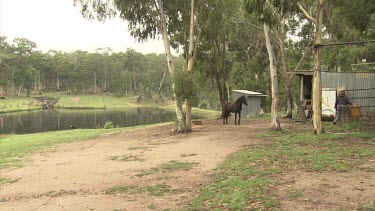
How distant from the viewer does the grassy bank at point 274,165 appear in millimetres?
6426

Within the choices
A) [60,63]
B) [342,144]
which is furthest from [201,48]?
[60,63]

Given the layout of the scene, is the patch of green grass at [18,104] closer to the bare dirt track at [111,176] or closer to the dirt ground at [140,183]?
the bare dirt track at [111,176]

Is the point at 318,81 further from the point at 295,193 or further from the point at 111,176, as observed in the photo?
the point at 111,176

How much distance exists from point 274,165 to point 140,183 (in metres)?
3.39

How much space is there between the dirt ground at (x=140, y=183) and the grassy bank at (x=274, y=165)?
293 mm

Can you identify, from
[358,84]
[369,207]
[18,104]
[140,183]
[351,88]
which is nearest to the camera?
[369,207]

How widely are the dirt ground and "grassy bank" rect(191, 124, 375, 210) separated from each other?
293 millimetres

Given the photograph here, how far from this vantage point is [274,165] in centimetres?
917

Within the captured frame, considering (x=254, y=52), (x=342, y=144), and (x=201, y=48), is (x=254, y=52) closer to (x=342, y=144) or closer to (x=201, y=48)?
(x=201, y=48)

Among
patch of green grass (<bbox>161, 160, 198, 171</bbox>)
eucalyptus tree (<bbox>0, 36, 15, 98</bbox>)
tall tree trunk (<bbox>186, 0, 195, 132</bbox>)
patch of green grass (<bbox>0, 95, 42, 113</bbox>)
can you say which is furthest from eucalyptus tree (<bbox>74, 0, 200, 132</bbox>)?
eucalyptus tree (<bbox>0, 36, 15, 98</bbox>)

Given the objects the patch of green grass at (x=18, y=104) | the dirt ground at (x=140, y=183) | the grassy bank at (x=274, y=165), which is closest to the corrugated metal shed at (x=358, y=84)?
the grassy bank at (x=274, y=165)

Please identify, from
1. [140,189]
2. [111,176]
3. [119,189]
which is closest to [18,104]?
[111,176]

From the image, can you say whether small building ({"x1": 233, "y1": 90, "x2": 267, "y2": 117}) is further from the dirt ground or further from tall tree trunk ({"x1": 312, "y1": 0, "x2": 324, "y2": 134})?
the dirt ground

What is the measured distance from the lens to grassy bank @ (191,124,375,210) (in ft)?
21.1
